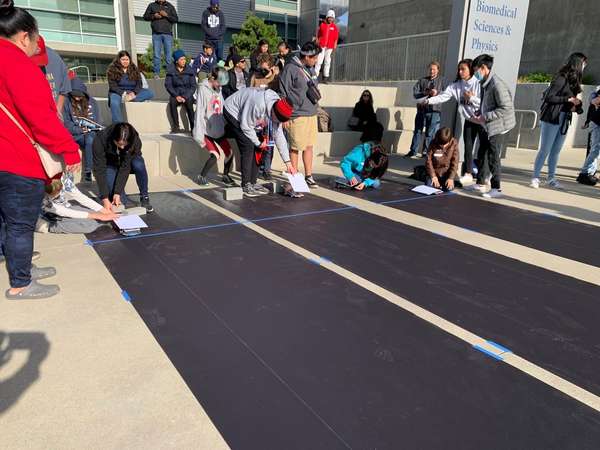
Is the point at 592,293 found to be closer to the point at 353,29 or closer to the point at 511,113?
the point at 511,113

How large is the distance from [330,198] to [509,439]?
4305 millimetres

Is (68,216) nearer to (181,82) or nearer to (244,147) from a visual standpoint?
(244,147)

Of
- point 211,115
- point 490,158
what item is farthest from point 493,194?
point 211,115

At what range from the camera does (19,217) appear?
2.83 m

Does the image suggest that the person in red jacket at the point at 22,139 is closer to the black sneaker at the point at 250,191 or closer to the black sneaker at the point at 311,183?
the black sneaker at the point at 250,191

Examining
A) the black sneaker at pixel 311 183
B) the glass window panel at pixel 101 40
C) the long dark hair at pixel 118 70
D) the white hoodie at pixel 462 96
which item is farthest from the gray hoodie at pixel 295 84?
the glass window panel at pixel 101 40

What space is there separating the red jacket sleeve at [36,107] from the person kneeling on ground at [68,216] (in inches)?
63.1

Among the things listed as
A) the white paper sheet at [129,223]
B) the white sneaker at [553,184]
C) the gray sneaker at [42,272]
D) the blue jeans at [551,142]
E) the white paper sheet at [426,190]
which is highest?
the blue jeans at [551,142]

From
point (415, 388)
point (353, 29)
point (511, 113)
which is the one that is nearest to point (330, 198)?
point (511, 113)

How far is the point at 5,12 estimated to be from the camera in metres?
2.63

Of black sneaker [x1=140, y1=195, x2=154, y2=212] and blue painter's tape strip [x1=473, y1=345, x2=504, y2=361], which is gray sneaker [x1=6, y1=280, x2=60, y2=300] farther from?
blue painter's tape strip [x1=473, y1=345, x2=504, y2=361]

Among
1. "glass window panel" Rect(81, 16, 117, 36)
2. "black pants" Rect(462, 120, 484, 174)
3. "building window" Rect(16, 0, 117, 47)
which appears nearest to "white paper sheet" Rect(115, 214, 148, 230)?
"black pants" Rect(462, 120, 484, 174)

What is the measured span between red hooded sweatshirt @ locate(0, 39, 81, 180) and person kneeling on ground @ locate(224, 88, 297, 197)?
3014mm

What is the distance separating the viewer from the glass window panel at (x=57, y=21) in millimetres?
26055
